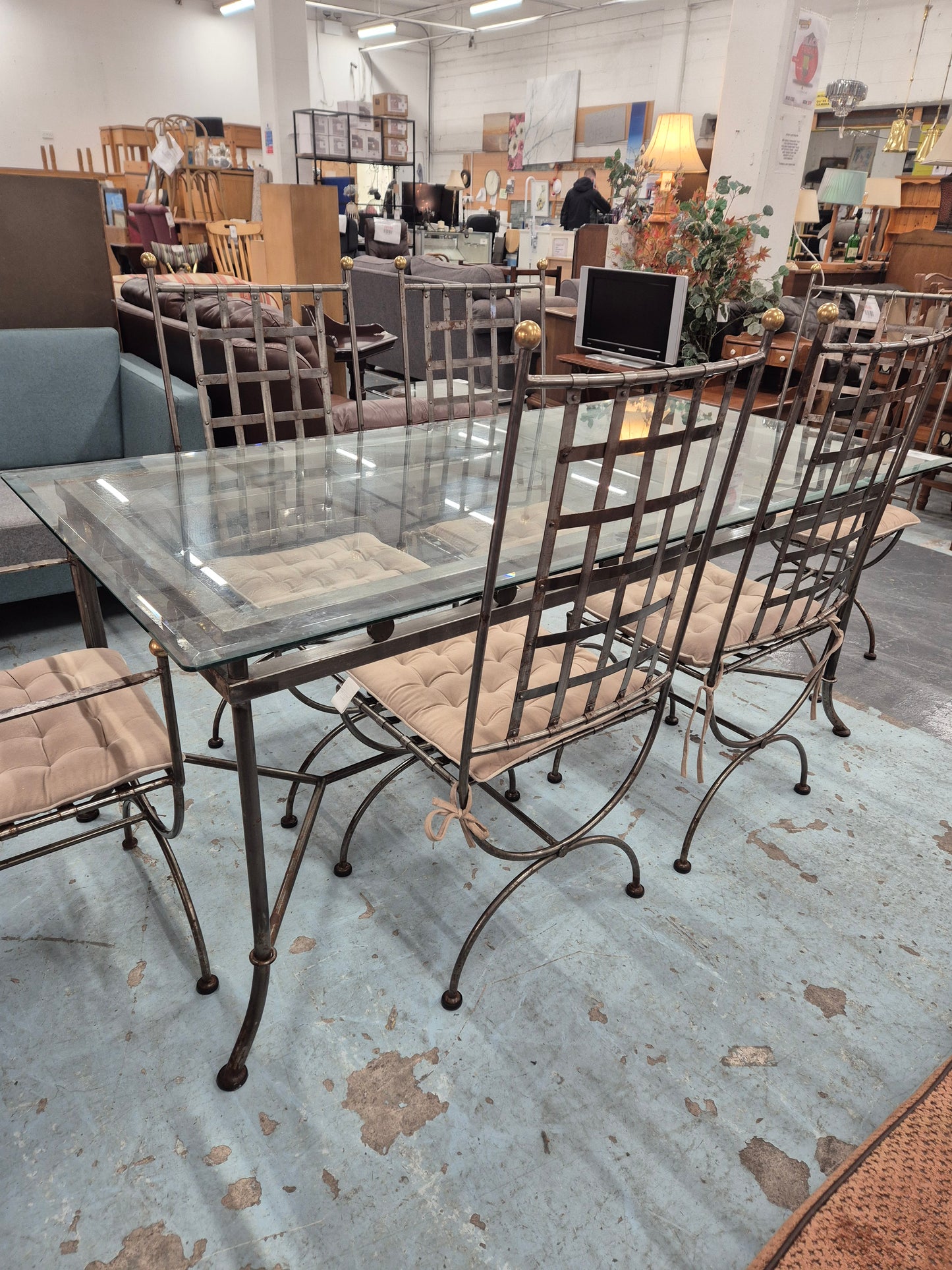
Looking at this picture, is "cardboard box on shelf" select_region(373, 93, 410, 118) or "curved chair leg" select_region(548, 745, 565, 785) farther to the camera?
"cardboard box on shelf" select_region(373, 93, 410, 118)

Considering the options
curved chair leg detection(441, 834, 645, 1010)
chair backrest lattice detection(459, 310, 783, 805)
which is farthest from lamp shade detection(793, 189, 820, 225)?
curved chair leg detection(441, 834, 645, 1010)

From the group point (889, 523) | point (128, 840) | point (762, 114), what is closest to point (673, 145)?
point (762, 114)

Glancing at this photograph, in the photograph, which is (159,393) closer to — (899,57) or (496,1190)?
(496,1190)

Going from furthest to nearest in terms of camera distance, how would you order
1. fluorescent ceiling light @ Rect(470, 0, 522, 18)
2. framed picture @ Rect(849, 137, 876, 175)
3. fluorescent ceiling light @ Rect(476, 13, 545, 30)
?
fluorescent ceiling light @ Rect(476, 13, 545, 30), fluorescent ceiling light @ Rect(470, 0, 522, 18), framed picture @ Rect(849, 137, 876, 175)

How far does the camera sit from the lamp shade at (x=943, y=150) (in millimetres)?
4145

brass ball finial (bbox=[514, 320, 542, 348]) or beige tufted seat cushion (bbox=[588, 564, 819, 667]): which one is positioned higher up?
brass ball finial (bbox=[514, 320, 542, 348])

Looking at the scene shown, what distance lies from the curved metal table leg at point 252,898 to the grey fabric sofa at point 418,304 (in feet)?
14.9

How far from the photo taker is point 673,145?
5.00 m

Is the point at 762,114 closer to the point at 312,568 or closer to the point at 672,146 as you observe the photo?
the point at 672,146

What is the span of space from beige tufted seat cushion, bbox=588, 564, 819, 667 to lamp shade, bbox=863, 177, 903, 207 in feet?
17.8

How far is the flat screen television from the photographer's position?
366 cm

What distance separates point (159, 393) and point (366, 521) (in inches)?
55.3

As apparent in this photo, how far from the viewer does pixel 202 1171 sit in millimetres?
1129

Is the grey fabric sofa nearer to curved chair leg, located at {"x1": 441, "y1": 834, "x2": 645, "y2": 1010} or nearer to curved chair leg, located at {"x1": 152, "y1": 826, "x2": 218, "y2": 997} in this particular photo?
curved chair leg, located at {"x1": 441, "y1": 834, "x2": 645, "y2": 1010}
